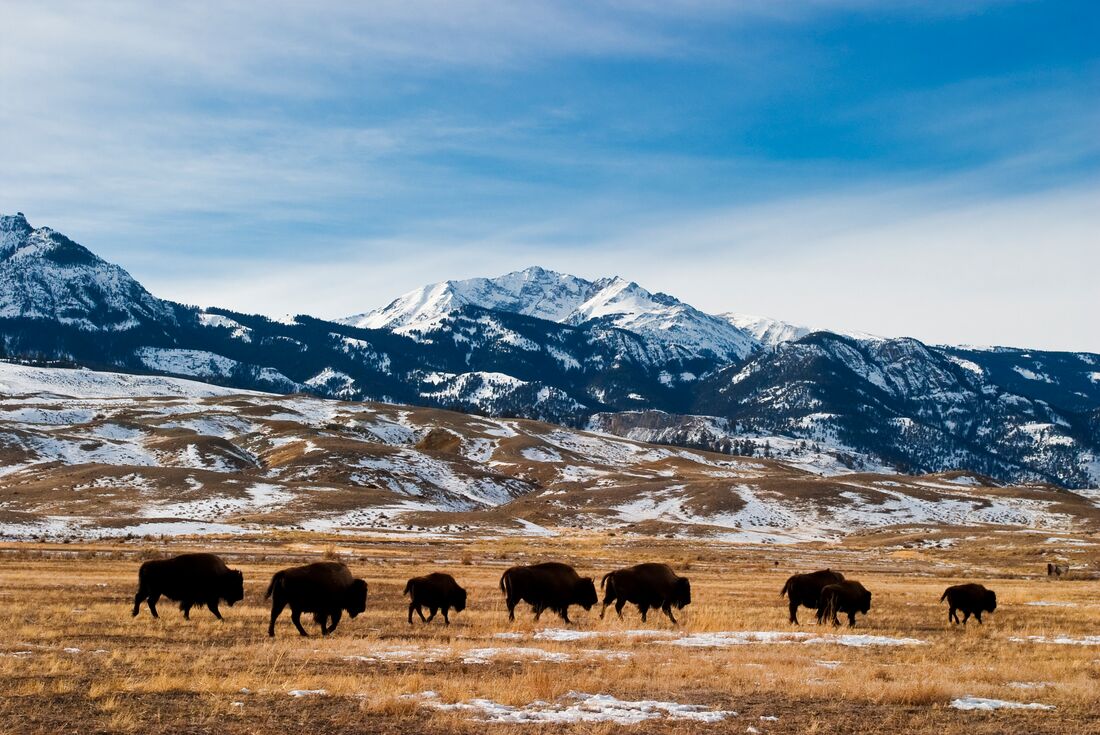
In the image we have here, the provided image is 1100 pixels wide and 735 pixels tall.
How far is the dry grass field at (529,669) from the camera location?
12.9 metres

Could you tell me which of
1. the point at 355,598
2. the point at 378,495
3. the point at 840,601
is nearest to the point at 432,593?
the point at 355,598

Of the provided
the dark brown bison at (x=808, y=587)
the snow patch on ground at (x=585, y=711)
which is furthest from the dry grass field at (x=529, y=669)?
the dark brown bison at (x=808, y=587)

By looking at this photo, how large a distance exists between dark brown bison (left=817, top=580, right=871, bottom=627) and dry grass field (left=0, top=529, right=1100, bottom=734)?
0.76 m

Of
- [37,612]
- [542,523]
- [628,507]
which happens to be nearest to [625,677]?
[37,612]

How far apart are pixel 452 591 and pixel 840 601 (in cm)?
1205

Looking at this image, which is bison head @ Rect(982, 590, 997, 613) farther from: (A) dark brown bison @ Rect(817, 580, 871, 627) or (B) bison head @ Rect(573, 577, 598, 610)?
(B) bison head @ Rect(573, 577, 598, 610)

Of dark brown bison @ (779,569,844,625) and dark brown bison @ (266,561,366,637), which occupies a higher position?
dark brown bison @ (266,561,366,637)

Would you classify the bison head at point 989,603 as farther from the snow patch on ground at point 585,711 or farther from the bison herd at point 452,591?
the snow patch on ground at point 585,711

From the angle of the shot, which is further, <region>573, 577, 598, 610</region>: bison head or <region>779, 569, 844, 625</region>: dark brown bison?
<region>779, 569, 844, 625</region>: dark brown bison

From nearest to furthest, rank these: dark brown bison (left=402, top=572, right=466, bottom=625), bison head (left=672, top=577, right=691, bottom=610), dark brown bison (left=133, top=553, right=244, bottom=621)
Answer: dark brown bison (left=133, top=553, right=244, bottom=621) → dark brown bison (left=402, top=572, right=466, bottom=625) → bison head (left=672, top=577, right=691, bottom=610)

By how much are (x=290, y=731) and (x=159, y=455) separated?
163 meters

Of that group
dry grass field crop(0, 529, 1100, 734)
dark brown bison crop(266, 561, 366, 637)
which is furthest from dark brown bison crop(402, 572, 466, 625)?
dark brown bison crop(266, 561, 366, 637)

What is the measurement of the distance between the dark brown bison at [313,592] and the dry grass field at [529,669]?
2.20 ft

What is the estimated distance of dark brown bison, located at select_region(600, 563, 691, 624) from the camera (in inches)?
1117
